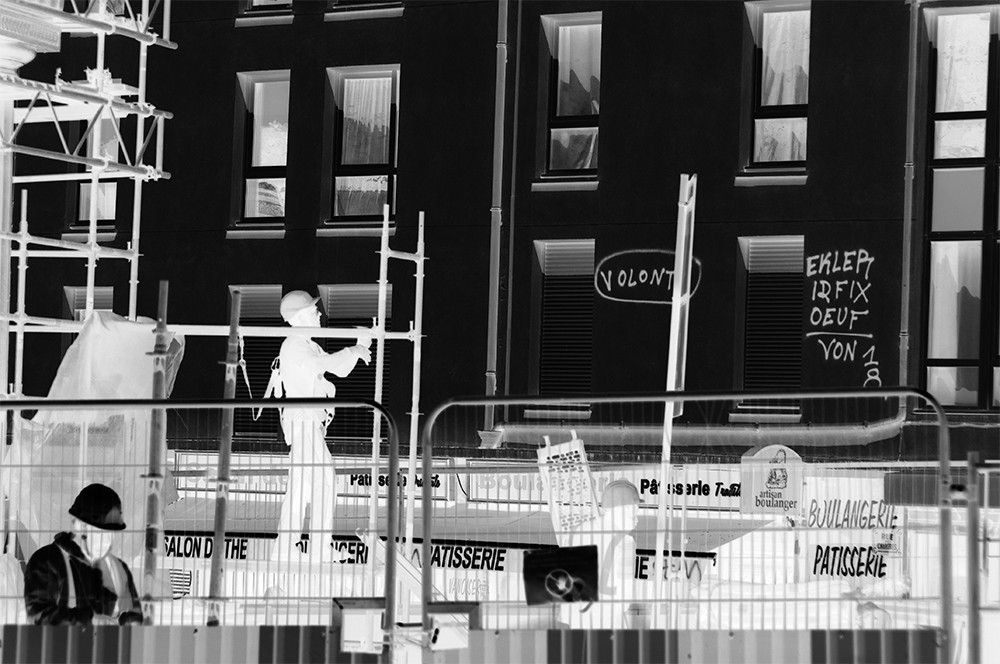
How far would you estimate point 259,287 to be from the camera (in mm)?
22875

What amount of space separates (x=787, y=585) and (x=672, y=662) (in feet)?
4.71

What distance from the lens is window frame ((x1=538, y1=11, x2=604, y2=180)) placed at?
21.3 m

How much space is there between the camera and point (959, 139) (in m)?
18.9

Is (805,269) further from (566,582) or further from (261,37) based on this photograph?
(566,582)

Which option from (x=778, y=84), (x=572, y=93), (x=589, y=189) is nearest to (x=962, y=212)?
(x=778, y=84)

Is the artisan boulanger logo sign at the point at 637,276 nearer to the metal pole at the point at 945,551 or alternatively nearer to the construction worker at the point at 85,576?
the construction worker at the point at 85,576

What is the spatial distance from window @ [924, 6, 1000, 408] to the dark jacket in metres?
13.2

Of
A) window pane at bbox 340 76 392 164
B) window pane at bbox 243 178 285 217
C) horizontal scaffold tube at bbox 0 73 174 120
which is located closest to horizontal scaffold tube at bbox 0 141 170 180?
horizontal scaffold tube at bbox 0 73 174 120

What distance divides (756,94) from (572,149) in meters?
2.77

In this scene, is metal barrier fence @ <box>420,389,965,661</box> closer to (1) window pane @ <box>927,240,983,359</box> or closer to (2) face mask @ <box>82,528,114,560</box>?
(2) face mask @ <box>82,528,114,560</box>

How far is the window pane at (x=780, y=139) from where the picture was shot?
20297 millimetres

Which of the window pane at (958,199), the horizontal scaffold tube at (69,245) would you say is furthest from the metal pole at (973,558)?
the window pane at (958,199)

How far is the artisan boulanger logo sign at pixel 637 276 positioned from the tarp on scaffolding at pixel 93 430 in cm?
1052

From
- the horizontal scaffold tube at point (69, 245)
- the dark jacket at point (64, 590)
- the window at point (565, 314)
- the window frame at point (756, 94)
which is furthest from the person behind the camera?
Result: the window at point (565, 314)
